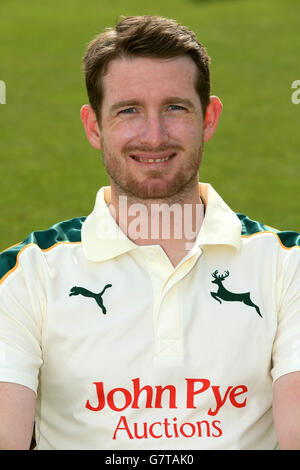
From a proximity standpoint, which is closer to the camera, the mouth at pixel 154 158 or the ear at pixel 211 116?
the mouth at pixel 154 158

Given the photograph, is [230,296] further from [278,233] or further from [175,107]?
[175,107]

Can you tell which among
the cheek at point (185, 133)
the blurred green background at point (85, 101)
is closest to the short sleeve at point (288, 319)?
the cheek at point (185, 133)

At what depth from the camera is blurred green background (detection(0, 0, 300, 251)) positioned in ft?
21.7

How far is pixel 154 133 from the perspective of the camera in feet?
7.11

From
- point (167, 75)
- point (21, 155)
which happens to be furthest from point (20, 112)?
point (167, 75)

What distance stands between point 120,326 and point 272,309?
16.0 inches

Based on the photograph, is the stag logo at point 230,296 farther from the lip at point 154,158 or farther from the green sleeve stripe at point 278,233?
the lip at point 154,158

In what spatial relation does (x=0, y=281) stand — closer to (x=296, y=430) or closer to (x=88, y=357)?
(x=88, y=357)

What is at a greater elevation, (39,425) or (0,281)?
(0,281)

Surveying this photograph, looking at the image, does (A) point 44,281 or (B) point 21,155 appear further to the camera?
(B) point 21,155

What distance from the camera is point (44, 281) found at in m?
2.15

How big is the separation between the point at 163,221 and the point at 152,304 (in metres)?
0.26

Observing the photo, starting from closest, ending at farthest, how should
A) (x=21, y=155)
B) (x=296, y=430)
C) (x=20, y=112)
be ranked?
(x=296, y=430)
(x=21, y=155)
(x=20, y=112)

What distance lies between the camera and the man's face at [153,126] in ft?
7.11
